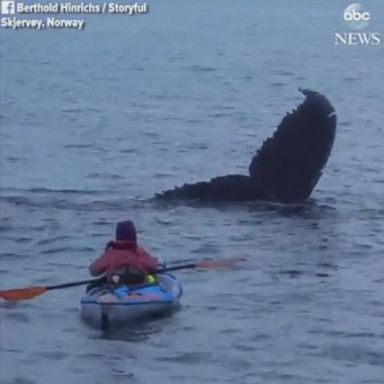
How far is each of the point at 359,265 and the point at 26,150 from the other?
4.63 meters

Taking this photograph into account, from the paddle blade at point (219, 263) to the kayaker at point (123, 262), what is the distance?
1.07 meters

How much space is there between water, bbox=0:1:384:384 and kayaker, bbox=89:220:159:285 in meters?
0.30

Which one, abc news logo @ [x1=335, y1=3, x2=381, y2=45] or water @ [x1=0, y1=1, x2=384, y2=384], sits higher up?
abc news logo @ [x1=335, y1=3, x2=381, y2=45]

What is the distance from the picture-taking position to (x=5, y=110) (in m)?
18.5

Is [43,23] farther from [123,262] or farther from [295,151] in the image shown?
[123,262]

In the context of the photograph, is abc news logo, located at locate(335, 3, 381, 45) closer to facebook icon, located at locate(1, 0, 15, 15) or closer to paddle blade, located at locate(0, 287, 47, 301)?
facebook icon, located at locate(1, 0, 15, 15)

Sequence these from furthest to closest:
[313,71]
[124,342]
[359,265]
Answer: [313,71] < [359,265] < [124,342]

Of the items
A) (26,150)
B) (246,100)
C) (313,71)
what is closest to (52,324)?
(26,150)

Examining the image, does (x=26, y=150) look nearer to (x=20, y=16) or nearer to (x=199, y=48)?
(x=20, y=16)

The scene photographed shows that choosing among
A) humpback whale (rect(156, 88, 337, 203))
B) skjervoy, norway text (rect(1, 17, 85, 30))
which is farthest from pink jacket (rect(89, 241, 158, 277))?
humpback whale (rect(156, 88, 337, 203))

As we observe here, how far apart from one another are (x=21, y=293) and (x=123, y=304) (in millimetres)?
686

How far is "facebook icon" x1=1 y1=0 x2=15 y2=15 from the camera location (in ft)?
39.1

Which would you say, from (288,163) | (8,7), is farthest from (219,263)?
(8,7)

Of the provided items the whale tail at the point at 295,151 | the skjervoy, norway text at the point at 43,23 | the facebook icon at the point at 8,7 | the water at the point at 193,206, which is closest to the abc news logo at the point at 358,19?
the water at the point at 193,206
